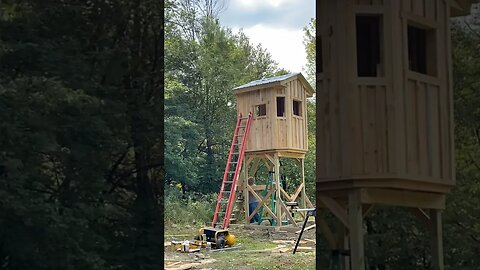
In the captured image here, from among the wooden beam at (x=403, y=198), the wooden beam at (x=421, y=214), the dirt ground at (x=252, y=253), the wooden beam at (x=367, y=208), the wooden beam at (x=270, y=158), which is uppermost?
the wooden beam at (x=270, y=158)

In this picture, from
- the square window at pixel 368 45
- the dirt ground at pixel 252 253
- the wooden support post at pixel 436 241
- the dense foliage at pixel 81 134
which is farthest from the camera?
the wooden support post at pixel 436 241

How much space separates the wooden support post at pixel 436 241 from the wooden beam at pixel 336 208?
1.41 feet

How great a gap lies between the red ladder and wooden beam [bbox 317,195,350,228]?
369 millimetres

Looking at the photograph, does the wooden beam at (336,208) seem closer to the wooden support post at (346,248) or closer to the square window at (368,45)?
the wooden support post at (346,248)

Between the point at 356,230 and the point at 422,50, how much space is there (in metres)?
0.81

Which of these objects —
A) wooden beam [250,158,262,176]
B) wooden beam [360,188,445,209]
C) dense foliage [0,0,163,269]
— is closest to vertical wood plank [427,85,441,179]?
wooden beam [360,188,445,209]

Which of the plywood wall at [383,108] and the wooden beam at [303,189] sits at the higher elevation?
the plywood wall at [383,108]

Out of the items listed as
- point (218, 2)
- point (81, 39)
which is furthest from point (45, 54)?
point (218, 2)

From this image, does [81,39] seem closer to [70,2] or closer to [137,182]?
[70,2]

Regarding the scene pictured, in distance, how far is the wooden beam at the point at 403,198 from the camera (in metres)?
2.38

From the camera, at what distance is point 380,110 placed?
7.69 ft

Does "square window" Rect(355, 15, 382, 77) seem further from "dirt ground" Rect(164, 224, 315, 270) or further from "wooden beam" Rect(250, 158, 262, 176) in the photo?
"dirt ground" Rect(164, 224, 315, 270)

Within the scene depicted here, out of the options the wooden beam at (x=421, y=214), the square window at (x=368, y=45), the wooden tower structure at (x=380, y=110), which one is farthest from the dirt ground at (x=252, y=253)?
the square window at (x=368, y=45)

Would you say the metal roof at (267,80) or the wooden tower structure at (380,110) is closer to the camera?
the wooden tower structure at (380,110)
